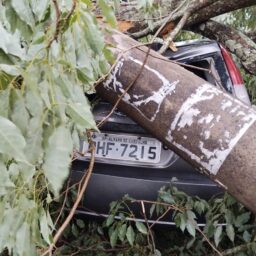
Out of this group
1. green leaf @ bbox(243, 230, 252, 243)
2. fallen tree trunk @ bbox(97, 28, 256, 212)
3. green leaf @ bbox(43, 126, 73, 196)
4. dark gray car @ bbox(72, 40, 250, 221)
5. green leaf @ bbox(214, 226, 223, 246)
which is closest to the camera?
green leaf @ bbox(43, 126, 73, 196)

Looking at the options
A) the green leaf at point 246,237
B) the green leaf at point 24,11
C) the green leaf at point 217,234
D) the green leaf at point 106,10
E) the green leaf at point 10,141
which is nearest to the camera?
the green leaf at point 10,141

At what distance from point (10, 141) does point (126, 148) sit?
5.88 ft

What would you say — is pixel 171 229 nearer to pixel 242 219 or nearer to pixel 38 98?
pixel 242 219

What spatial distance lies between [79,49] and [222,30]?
1801mm

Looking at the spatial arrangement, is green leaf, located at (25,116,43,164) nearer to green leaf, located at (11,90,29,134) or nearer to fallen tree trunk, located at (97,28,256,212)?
green leaf, located at (11,90,29,134)

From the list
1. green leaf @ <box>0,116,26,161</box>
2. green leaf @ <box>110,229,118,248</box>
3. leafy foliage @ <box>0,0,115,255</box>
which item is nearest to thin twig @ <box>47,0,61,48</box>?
leafy foliage @ <box>0,0,115,255</box>

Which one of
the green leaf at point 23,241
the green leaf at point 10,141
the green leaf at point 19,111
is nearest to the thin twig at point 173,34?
the green leaf at point 23,241

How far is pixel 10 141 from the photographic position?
2.76ft

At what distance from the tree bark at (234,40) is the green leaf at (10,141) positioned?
6.31 feet

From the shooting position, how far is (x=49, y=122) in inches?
39.1

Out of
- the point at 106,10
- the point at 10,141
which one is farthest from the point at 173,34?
the point at 10,141

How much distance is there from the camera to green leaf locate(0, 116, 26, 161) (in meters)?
0.84

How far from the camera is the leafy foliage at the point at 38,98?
0.95m

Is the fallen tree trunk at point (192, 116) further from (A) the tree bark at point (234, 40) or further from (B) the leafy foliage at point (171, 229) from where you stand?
(A) the tree bark at point (234, 40)
